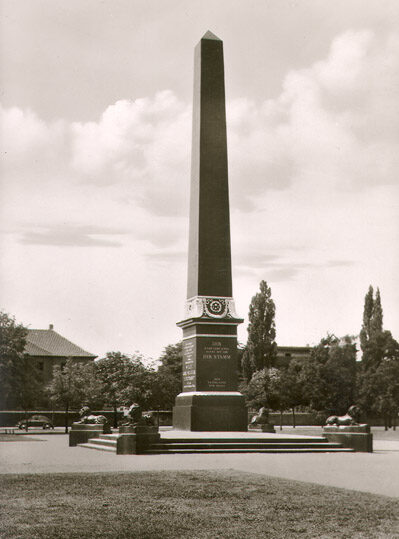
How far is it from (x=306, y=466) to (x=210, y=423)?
9775 millimetres

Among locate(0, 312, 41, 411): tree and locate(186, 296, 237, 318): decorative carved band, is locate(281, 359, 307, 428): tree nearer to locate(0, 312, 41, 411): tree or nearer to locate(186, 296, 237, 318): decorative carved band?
locate(0, 312, 41, 411): tree

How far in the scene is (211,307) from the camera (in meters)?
27.0

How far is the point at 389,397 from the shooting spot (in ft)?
175

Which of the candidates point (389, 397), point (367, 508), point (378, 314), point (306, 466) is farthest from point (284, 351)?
point (367, 508)

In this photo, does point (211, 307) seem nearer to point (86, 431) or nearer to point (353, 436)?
point (86, 431)

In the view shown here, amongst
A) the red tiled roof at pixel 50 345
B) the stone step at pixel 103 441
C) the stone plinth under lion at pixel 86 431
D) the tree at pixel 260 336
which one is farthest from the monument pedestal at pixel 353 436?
the red tiled roof at pixel 50 345

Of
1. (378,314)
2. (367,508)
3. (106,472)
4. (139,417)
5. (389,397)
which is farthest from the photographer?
(378,314)

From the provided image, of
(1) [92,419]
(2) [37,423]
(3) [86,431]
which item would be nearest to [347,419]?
(3) [86,431]

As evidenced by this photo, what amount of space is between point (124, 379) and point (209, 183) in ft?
97.7

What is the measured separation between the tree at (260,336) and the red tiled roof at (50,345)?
2573cm

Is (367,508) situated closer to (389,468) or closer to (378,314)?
(389,468)

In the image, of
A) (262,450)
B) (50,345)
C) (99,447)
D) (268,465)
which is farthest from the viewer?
(50,345)

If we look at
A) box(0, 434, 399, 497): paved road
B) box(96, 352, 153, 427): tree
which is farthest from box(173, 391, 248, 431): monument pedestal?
box(96, 352, 153, 427): tree

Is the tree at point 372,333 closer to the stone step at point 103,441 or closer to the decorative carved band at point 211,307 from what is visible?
the decorative carved band at point 211,307
